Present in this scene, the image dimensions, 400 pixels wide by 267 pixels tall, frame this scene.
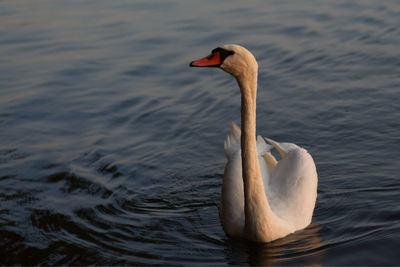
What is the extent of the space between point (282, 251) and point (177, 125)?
151 inches

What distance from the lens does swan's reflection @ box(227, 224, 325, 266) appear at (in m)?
5.61

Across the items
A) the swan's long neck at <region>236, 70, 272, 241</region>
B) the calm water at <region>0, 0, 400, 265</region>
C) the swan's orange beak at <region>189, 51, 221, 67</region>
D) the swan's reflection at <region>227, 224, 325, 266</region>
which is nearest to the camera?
the swan's orange beak at <region>189, 51, 221, 67</region>

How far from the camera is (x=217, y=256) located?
18.8 ft

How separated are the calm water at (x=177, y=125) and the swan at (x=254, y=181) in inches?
6.9

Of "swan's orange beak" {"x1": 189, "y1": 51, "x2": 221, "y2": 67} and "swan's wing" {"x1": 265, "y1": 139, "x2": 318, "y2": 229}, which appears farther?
"swan's wing" {"x1": 265, "y1": 139, "x2": 318, "y2": 229}

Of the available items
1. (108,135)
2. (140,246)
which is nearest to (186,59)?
(108,135)

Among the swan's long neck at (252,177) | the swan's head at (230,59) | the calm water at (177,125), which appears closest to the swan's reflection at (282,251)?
the calm water at (177,125)

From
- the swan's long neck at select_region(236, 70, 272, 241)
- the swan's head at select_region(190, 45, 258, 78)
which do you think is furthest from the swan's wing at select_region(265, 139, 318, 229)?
the swan's head at select_region(190, 45, 258, 78)

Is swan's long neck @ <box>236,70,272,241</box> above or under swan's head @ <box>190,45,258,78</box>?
under

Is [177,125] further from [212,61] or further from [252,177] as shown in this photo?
[212,61]

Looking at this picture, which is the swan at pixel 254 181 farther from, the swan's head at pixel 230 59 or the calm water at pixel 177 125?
the calm water at pixel 177 125

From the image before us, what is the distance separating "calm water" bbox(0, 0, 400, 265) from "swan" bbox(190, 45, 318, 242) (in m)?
0.17

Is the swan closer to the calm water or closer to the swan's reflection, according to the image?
the swan's reflection

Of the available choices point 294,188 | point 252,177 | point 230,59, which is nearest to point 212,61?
point 230,59
